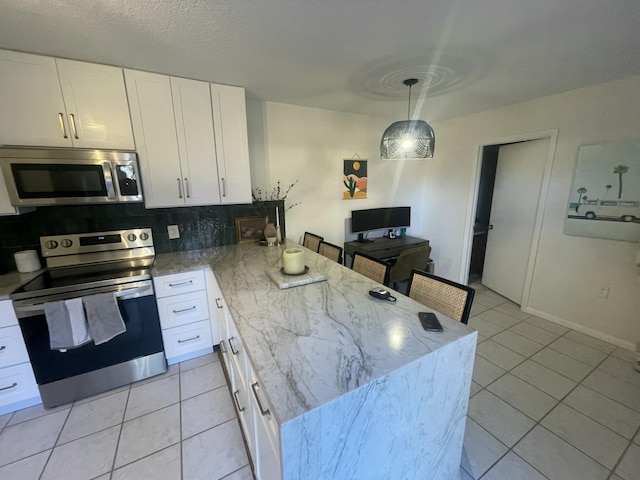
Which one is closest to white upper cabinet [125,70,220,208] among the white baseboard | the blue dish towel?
the blue dish towel

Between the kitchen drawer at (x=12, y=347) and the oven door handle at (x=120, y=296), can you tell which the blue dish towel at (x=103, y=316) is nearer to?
the oven door handle at (x=120, y=296)

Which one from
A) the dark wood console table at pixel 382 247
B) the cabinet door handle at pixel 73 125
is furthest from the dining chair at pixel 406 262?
the cabinet door handle at pixel 73 125

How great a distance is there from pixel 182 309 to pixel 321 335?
1.55 meters

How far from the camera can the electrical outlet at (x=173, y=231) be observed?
239 cm

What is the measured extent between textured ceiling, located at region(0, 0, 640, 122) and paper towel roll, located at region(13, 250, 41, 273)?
4.53 ft

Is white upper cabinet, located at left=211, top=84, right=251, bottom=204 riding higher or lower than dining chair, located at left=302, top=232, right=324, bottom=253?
higher

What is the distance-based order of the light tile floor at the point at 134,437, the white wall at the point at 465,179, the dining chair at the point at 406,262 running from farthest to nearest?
the dining chair at the point at 406,262 → the white wall at the point at 465,179 → the light tile floor at the point at 134,437

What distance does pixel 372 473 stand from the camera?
2.90ft

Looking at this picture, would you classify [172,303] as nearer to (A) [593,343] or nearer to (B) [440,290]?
(B) [440,290]

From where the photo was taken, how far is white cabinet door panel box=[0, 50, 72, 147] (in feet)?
5.37

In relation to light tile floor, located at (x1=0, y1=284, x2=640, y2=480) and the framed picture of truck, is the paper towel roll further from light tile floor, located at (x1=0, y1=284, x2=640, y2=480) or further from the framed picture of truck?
the framed picture of truck

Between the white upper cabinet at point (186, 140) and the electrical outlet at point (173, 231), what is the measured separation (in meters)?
0.29

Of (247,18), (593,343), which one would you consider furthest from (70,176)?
(593,343)

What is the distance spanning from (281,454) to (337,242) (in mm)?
2911
